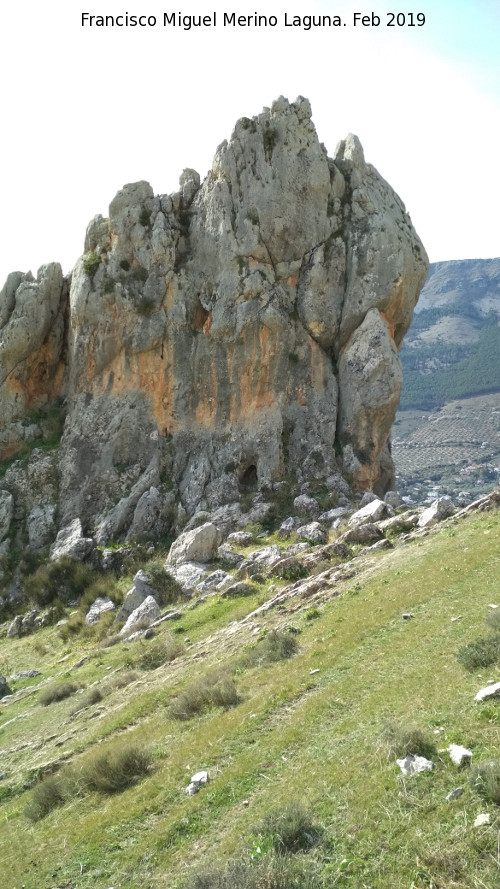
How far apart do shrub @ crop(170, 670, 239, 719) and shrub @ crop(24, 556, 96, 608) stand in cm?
1561

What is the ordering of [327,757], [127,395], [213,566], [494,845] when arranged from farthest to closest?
[127,395] < [213,566] < [327,757] < [494,845]

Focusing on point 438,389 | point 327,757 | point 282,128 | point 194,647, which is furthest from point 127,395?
point 438,389

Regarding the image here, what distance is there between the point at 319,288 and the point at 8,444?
18.0 m

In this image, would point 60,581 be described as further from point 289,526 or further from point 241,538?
point 289,526

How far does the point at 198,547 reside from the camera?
22422mm

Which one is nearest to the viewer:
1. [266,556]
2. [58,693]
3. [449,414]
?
[58,693]

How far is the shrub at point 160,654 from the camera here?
1430cm

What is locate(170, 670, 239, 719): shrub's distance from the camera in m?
10.1

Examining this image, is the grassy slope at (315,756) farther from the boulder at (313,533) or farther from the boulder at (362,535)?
the boulder at (313,533)

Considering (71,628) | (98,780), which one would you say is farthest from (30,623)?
(98,780)

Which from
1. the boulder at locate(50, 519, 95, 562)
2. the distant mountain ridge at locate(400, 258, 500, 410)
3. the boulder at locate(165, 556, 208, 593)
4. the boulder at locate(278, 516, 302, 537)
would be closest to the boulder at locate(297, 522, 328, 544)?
the boulder at locate(278, 516, 302, 537)

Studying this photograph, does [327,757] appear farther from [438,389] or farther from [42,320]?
[438,389]

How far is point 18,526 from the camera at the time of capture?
29.8m

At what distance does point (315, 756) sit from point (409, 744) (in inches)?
55.8
